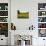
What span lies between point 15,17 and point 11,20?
10.3 inches

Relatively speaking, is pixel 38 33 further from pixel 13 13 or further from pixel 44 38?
pixel 13 13

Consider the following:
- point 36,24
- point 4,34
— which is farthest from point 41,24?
point 4,34

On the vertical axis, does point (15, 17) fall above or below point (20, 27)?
above

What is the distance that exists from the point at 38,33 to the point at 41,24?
49cm

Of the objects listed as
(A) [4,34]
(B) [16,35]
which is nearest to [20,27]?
(B) [16,35]

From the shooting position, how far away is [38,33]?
6.66 metres

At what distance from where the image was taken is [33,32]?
6520mm

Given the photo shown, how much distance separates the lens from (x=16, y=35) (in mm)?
6535

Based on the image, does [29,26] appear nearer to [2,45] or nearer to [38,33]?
[38,33]

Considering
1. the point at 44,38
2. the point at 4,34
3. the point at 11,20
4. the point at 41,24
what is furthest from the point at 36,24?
the point at 4,34

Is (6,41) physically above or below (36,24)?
below

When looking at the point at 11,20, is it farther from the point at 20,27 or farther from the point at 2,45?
the point at 2,45

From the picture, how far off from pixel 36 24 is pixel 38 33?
0.48 metres

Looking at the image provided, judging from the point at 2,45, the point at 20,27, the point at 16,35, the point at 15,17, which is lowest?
the point at 2,45
